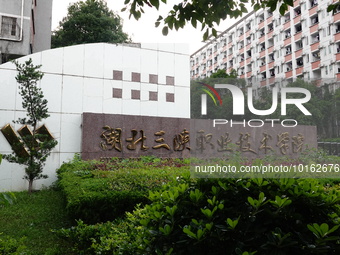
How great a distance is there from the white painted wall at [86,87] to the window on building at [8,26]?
374 cm

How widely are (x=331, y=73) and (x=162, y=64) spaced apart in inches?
825

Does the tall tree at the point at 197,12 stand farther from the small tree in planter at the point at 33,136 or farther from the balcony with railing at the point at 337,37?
the balcony with railing at the point at 337,37

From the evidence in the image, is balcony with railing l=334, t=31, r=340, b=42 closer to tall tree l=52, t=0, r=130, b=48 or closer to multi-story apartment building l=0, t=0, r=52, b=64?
tall tree l=52, t=0, r=130, b=48

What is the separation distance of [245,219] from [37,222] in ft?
14.8

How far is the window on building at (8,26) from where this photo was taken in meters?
11.9

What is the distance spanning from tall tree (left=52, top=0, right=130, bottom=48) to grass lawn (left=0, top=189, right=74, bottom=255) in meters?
14.4

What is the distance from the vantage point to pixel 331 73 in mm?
26688

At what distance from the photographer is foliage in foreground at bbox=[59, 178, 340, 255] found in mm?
1823

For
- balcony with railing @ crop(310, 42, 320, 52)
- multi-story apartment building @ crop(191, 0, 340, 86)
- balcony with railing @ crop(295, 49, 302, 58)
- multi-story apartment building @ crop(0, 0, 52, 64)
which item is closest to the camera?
multi-story apartment building @ crop(0, 0, 52, 64)

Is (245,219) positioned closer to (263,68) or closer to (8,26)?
(8,26)

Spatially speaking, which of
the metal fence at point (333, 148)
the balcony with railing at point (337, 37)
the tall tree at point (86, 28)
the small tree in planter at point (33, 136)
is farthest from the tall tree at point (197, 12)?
the balcony with railing at point (337, 37)

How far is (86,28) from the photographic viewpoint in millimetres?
20172

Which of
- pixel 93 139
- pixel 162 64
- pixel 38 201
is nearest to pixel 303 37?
pixel 162 64

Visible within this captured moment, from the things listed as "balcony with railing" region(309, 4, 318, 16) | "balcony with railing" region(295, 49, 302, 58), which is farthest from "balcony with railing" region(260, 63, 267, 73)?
"balcony with railing" region(309, 4, 318, 16)
